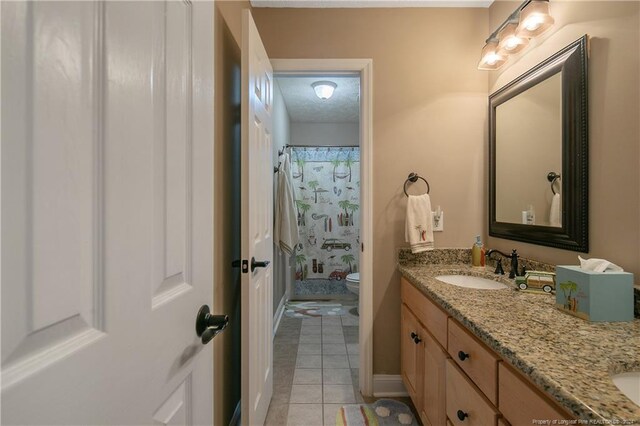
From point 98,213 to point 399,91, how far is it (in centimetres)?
192

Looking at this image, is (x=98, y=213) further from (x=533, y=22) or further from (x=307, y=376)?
(x=307, y=376)

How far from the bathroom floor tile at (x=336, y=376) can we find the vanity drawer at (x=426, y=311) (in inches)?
28.5

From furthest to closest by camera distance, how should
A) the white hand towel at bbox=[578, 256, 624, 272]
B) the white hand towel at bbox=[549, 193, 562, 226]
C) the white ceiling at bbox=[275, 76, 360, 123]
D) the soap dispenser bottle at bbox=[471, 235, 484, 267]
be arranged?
the white ceiling at bbox=[275, 76, 360, 123] < the soap dispenser bottle at bbox=[471, 235, 484, 267] < the white hand towel at bbox=[549, 193, 562, 226] < the white hand towel at bbox=[578, 256, 624, 272]

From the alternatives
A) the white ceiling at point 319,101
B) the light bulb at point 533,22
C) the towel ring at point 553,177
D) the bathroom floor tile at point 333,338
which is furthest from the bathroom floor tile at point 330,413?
the white ceiling at point 319,101

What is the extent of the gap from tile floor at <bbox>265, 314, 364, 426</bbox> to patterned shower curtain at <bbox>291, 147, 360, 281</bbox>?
96 centimetres

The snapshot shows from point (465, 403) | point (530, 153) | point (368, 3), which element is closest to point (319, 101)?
point (368, 3)

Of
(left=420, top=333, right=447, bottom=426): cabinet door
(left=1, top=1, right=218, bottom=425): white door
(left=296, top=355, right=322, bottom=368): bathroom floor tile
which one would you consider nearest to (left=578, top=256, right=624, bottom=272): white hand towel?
(left=420, top=333, right=447, bottom=426): cabinet door

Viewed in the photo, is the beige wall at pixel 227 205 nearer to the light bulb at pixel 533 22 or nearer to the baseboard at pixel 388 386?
the baseboard at pixel 388 386

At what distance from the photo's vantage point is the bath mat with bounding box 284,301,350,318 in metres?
3.35

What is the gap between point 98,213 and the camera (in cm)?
39

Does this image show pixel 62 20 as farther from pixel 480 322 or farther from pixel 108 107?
pixel 480 322

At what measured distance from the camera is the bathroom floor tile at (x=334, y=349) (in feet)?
8.02

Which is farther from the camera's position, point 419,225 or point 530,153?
point 419,225

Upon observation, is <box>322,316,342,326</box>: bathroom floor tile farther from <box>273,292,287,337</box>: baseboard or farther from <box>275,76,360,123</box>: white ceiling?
<box>275,76,360,123</box>: white ceiling
